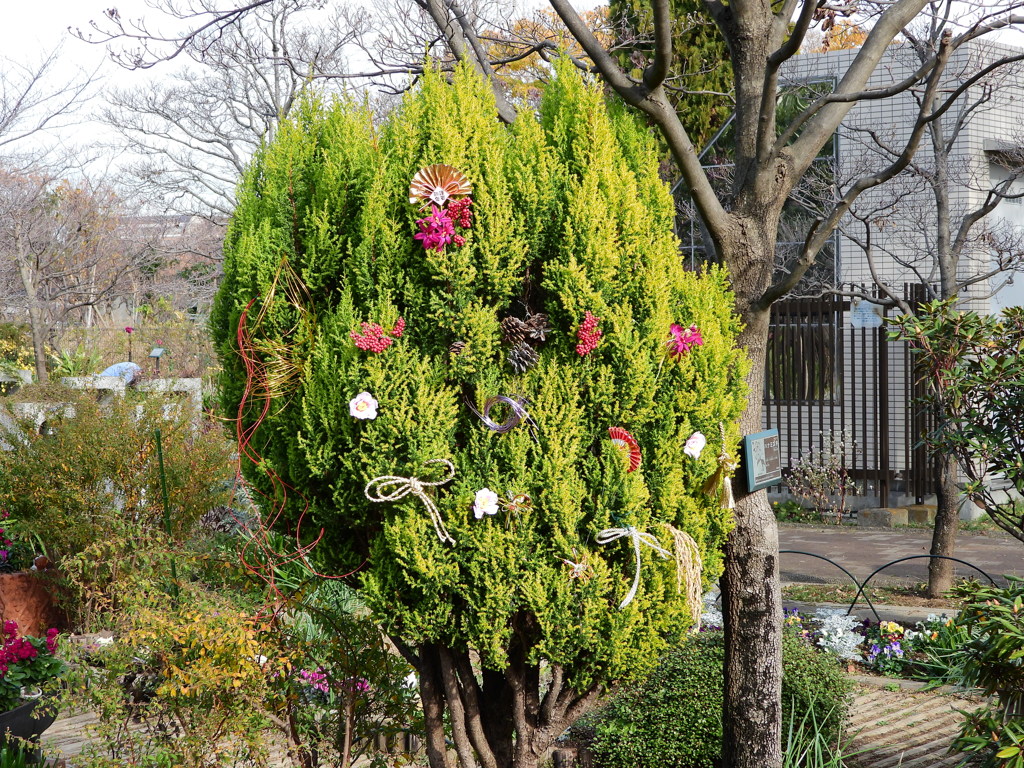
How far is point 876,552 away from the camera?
888 centimetres

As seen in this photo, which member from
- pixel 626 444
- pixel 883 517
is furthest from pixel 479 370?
pixel 883 517

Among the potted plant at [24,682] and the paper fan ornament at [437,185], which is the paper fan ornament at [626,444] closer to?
the paper fan ornament at [437,185]

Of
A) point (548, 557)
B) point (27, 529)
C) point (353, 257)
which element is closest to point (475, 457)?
point (548, 557)

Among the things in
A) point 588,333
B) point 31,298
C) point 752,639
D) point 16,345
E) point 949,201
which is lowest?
point 752,639

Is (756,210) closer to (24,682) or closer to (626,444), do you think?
(626,444)

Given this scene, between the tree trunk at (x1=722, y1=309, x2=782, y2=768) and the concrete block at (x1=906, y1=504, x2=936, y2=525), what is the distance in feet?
26.0

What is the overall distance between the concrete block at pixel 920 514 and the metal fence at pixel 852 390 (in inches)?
6.7

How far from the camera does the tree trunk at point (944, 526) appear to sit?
6707 millimetres

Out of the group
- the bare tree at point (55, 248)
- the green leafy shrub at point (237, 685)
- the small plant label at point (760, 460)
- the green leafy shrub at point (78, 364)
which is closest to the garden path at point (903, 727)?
the small plant label at point (760, 460)

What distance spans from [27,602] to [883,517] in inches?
347

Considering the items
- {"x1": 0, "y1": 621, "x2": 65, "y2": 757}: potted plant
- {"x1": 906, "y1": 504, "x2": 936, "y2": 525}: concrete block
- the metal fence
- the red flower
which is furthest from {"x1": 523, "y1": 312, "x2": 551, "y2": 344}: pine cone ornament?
{"x1": 906, "y1": 504, "x2": 936, "y2": 525}: concrete block

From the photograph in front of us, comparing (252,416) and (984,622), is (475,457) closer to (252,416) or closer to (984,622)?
(252,416)

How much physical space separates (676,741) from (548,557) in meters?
1.53

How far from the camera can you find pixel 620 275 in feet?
9.16
